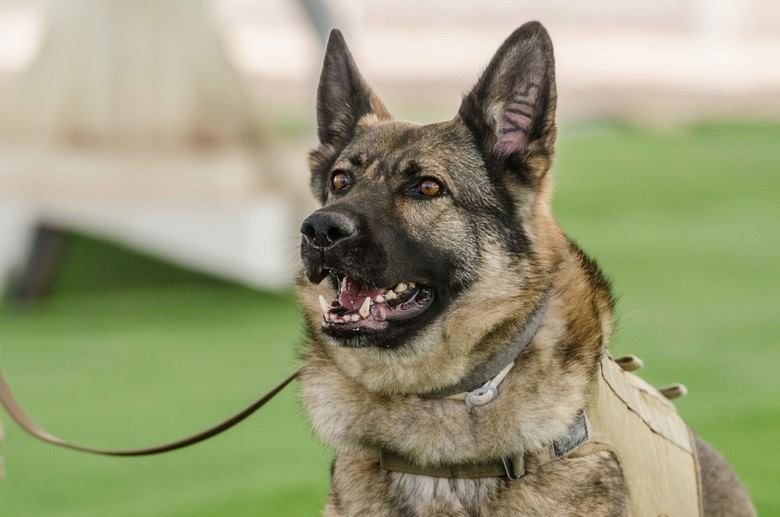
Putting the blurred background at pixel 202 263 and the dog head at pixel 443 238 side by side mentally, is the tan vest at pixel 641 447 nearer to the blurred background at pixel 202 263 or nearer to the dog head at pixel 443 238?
the dog head at pixel 443 238

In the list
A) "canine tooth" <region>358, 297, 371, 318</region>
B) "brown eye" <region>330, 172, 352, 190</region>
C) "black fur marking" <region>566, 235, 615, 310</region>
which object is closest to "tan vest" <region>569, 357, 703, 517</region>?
"black fur marking" <region>566, 235, 615, 310</region>

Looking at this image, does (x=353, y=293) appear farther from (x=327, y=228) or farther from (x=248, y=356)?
(x=248, y=356)

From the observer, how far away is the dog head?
10.8 feet

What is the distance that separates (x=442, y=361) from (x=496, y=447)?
0.29 metres

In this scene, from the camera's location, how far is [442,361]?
11.0ft

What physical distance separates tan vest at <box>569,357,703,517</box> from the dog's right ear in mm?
1094

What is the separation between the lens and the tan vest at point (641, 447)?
3.25 metres

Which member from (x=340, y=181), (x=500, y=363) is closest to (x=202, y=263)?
(x=340, y=181)

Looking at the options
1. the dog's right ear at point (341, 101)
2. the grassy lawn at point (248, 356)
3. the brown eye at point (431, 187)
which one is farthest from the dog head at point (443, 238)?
the grassy lawn at point (248, 356)

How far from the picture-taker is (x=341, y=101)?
380cm

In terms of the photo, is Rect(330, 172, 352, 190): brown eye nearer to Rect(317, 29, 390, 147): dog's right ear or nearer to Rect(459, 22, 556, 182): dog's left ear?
Rect(317, 29, 390, 147): dog's right ear

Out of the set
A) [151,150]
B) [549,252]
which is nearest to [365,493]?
[549,252]

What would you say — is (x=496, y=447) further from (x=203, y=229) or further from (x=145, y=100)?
(x=145, y=100)

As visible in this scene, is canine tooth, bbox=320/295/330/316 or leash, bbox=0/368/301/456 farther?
leash, bbox=0/368/301/456
